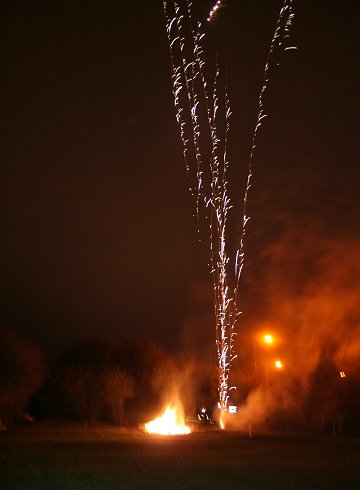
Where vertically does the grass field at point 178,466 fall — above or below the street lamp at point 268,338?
below

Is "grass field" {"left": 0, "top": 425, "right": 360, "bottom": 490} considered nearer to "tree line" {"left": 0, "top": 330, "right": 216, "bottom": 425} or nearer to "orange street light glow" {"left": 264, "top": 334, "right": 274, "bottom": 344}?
"orange street light glow" {"left": 264, "top": 334, "right": 274, "bottom": 344}

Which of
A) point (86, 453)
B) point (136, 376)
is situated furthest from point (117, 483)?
point (136, 376)

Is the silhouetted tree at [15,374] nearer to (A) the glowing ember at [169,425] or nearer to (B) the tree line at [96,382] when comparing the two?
(B) the tree line at [96,382]

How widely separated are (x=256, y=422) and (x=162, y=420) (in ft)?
18.2

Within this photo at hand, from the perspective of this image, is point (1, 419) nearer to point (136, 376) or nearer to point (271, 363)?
point (271, 363)

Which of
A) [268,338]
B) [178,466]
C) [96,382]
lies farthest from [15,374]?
[178,466]

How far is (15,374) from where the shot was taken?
1439 inches

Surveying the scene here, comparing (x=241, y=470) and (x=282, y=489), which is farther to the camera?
(x=241, y=470)

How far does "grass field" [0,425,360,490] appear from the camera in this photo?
38.3ft

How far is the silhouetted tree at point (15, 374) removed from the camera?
35719 mm

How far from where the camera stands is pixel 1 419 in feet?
114

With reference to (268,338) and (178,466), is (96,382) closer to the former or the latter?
(268,338)

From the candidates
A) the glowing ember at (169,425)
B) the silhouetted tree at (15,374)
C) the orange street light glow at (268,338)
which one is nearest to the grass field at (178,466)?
the glowing ember at (169,425)

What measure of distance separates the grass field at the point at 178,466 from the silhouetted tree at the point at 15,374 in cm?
1516
